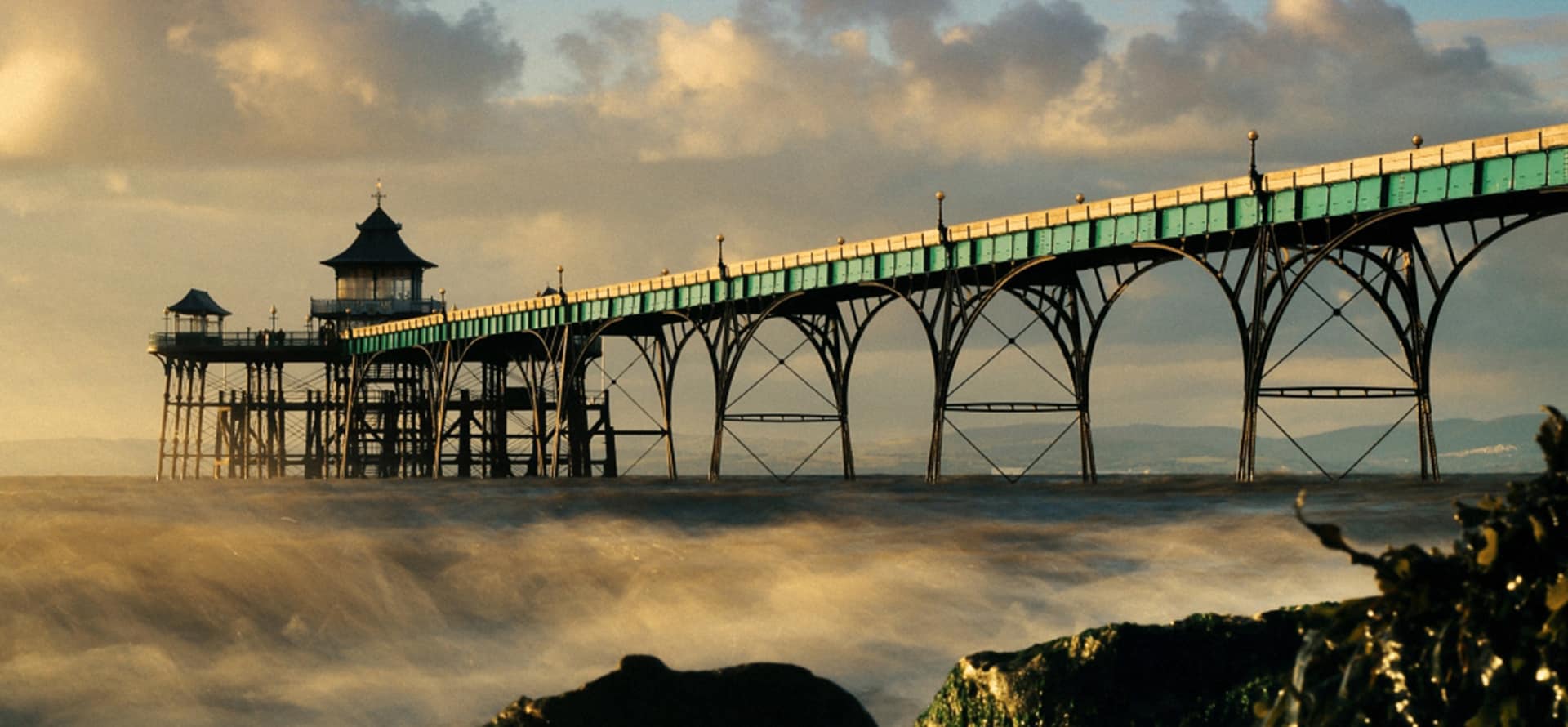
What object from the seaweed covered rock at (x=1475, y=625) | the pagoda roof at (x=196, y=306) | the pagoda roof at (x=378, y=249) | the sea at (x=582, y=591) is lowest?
the sea at (x=582, y=591)

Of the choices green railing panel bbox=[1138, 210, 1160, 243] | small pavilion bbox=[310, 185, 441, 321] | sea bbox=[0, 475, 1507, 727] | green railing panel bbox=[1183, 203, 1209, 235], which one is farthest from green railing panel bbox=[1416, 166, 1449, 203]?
small pavilion bbox=[310, 185, 441, 321]

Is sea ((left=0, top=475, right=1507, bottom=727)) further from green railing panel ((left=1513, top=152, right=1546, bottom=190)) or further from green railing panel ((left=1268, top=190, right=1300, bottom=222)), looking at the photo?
green railing panel ((left=1513, top=152, right=1546, bottom=190))

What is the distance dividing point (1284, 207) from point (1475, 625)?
50380mm

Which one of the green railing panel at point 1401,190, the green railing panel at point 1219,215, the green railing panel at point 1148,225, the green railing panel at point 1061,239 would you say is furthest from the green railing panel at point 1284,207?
the green railing panel at point 1061,239

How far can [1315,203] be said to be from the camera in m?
53.5

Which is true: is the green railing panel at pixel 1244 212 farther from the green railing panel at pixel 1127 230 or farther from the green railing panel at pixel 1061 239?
the green railing panel at pixel 1061 239

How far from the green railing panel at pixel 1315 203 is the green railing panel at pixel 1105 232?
27.1ft

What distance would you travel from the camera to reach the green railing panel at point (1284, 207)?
54.1 metres

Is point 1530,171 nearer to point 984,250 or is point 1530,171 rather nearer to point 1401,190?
point 1401,190

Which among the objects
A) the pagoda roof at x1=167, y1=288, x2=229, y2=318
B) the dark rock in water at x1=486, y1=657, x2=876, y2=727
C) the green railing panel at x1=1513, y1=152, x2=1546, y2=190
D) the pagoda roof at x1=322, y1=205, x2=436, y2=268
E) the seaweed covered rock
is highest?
the pagoda roof at x1=322, y1=205, x2=436, y2=268

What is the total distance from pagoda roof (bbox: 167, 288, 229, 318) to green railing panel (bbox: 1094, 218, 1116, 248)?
8836 centimetres

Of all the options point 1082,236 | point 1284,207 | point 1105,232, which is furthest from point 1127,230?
point 1284,207

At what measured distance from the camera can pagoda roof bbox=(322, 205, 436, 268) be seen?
140375 millimetres

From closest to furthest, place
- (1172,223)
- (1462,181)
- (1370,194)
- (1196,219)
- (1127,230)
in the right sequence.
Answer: (1462,181) < (1370,194) < (1196,219) < (1172,223) < (1127,230)
